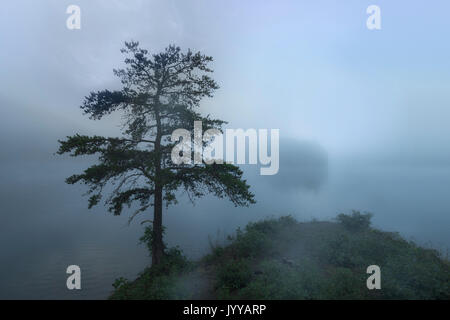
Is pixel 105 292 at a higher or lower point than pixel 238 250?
lower

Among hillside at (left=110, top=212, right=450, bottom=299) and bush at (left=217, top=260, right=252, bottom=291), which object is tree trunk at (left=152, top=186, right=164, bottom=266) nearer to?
hillside at (left=110, top=212, right=450, bottom=299)

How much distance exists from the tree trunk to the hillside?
83cm

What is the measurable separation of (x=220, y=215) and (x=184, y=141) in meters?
44.9

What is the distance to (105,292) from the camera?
65.3 feet

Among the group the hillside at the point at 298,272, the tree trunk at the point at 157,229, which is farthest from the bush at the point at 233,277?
the tree trunk at the point at 157,229

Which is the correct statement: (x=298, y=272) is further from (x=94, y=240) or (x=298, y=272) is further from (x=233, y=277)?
(x=94, y=240)

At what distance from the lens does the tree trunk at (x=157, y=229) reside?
1080 centimetres

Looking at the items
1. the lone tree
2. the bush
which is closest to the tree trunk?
the lone tree

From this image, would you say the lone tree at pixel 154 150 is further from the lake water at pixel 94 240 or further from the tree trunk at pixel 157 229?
the lake water at pixel 94 240

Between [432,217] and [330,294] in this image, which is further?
[432,217]

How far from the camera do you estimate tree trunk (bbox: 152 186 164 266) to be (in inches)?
425
